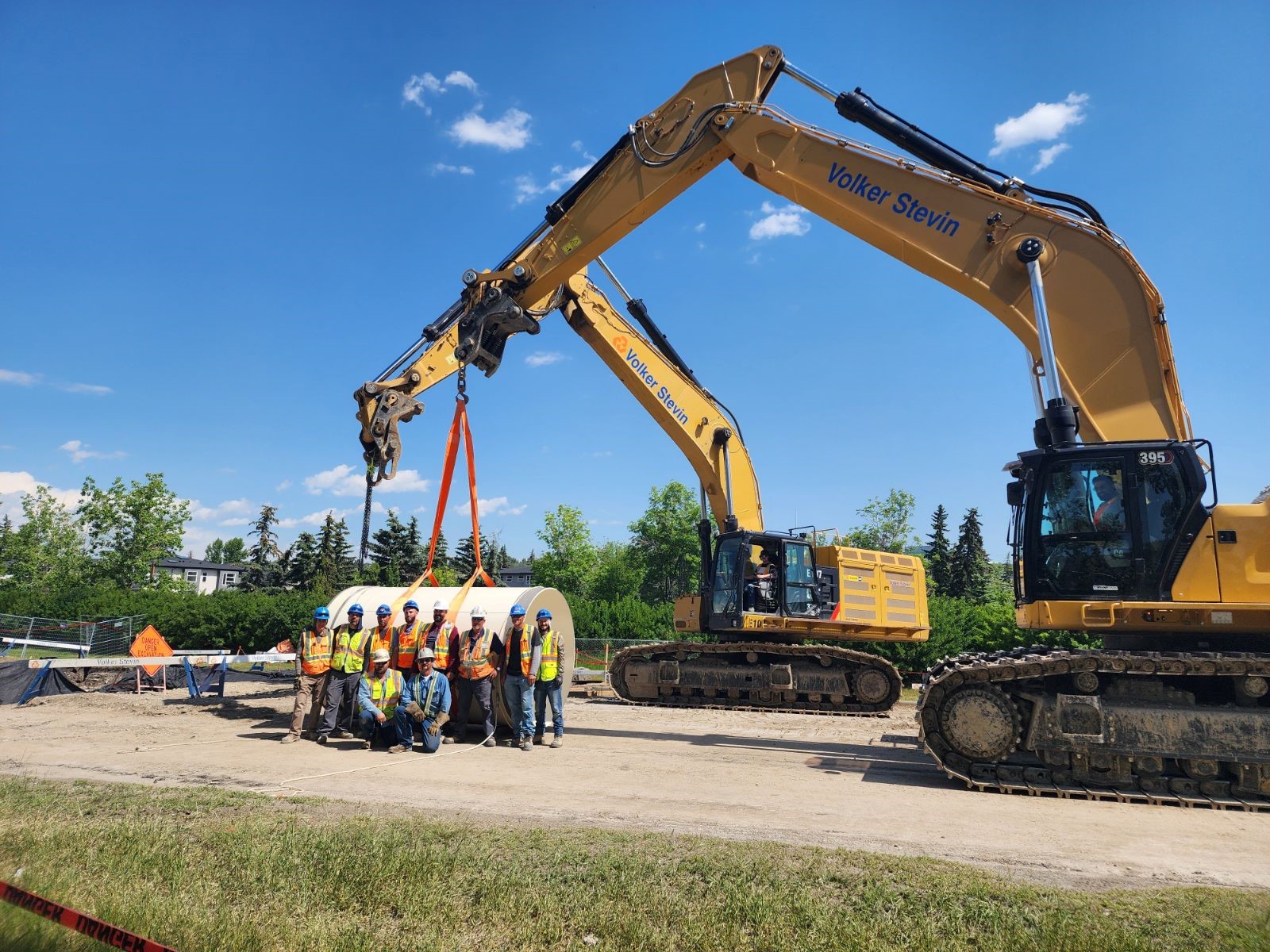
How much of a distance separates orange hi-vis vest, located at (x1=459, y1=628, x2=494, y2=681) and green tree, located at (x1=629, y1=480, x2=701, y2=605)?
62855 mm

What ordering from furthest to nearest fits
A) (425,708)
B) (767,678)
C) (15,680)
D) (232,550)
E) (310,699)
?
(232,550), (767,678), (15,680), (310,699), (425,708)

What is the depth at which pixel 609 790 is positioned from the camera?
8039mm

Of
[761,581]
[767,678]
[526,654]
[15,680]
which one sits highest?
[761,581]

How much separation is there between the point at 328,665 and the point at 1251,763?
10.8m

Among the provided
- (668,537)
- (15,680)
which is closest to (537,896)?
(15,680)

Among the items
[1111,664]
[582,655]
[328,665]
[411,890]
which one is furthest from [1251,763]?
[582,655]

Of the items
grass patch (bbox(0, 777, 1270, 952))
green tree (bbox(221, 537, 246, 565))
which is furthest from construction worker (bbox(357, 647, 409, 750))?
green tree (bbox(221, 537, 246, 565))

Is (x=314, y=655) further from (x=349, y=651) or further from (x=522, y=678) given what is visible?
(x=522, y=678)

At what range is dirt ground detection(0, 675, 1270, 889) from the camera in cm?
606

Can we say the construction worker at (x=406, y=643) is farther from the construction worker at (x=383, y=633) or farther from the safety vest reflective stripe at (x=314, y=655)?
the safety vest reflective stripe at (x=314, y=655)

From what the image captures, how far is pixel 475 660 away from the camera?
436 inches

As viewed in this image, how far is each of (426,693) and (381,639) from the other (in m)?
1.15

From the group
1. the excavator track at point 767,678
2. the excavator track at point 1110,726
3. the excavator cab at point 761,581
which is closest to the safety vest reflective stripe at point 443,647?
the excavator cab at point 761,581

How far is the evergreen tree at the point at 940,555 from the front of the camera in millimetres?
60375
